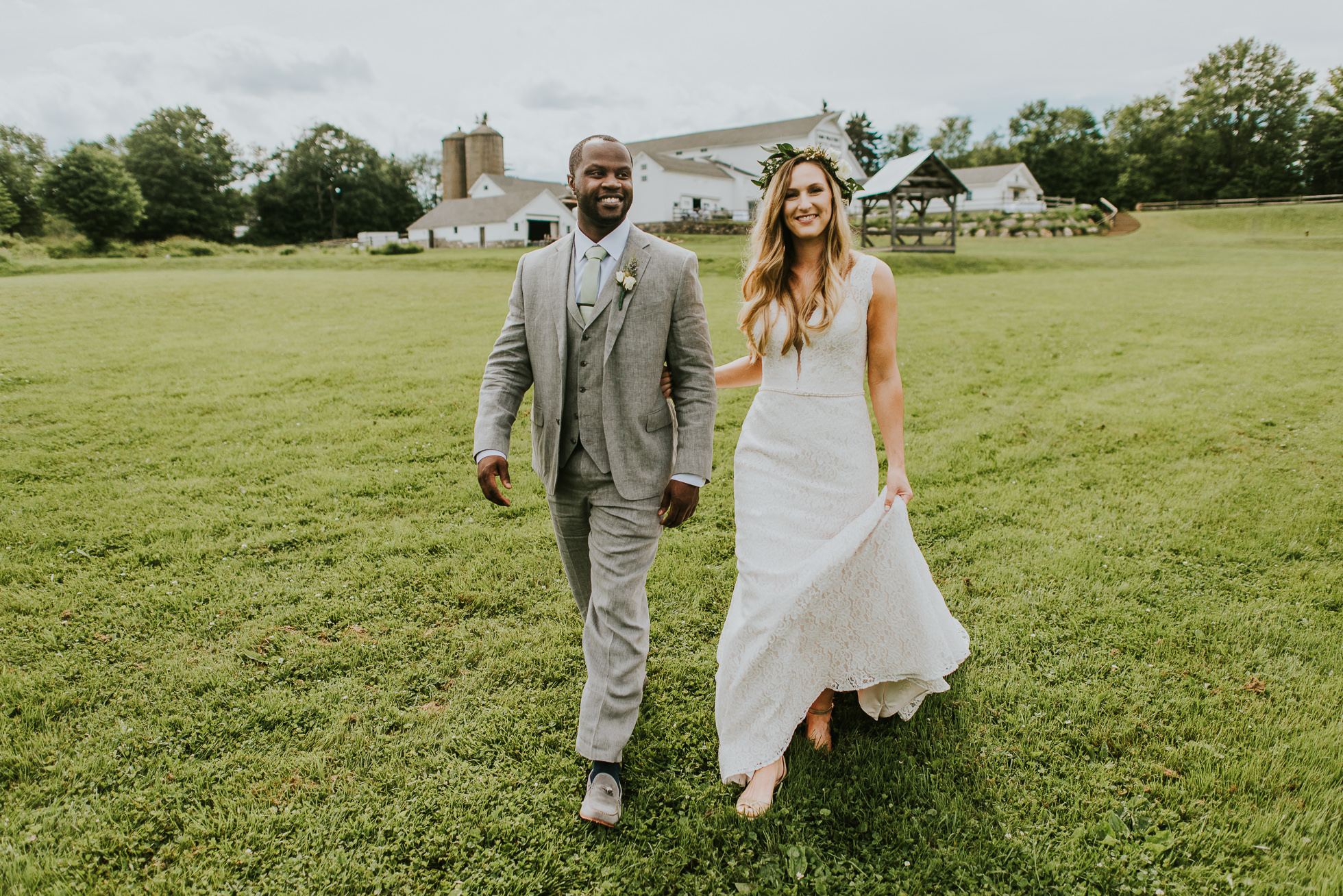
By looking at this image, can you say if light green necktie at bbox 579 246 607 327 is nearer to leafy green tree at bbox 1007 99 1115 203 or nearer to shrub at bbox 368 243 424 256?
shrub at bbox 368 243 424 256

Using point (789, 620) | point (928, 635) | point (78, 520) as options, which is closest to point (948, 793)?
point (928, 635)

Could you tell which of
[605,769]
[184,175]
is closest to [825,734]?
[605,769]

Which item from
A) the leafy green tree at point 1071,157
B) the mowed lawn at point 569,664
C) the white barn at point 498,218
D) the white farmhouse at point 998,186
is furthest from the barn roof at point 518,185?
the mowed lawn at point 569,664

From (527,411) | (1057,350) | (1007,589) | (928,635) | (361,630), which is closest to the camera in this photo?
(928,635)

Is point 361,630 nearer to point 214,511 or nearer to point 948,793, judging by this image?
point 214,511

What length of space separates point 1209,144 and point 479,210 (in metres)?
69.2

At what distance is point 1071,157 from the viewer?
73812mm

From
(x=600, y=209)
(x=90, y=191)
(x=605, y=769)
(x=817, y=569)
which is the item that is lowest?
(x=605, y=769)

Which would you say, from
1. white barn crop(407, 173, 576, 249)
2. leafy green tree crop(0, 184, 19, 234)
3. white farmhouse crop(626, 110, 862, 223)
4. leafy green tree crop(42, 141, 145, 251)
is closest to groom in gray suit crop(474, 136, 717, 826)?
white farmhouse crop(626, 110, 862, 223)

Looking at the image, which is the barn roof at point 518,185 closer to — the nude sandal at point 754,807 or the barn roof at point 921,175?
the barn roof at point 921,175

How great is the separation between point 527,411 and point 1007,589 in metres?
6.18

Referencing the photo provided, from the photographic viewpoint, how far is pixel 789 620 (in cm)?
323

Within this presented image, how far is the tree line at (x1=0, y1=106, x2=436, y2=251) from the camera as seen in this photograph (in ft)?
182

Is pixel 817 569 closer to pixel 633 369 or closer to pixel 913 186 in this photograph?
pixel 633 369
